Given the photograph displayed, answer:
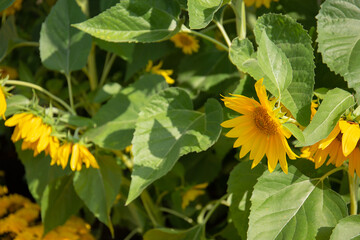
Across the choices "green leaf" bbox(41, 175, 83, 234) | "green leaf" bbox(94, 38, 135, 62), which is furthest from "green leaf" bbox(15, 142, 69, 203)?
"green leaf" bbox(94, 38, 135, 62)

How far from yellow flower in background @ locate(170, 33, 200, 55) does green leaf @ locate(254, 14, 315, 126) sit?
0.41 meters

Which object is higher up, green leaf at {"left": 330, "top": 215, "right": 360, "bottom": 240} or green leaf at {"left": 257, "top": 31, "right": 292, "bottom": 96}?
green leaf at {"left": 257, "top": 31, "right": 292, "bottom": 96}

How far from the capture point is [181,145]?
0.77 meters

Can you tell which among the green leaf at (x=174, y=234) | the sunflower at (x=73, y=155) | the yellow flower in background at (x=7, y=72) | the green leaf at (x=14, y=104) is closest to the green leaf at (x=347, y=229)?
the green leaf at (x=174, y=234)

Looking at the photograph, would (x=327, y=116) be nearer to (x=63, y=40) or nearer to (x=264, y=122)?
(x=264, y=122)

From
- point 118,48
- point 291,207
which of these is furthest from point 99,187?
point 291,207

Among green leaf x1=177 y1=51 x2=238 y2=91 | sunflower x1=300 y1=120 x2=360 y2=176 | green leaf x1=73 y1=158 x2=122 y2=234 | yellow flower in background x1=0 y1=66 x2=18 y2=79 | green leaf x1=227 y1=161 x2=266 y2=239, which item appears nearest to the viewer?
sunflower x1=300 y1=120 x2=360 y2=176

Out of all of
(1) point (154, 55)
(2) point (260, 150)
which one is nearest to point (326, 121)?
(2) point (260, 150)

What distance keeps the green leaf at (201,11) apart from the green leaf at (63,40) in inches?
14.4

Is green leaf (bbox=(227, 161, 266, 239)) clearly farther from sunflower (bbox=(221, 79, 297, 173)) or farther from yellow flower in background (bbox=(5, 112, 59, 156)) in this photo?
yellow flower in background (bbox=(5, 112, 59, 156))

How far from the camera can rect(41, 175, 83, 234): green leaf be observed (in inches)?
39.5

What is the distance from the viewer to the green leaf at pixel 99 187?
92 cm

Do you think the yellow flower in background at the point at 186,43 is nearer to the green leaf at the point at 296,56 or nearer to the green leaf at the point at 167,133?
the green leaf at the point at 167,133

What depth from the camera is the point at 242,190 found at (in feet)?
2.66
